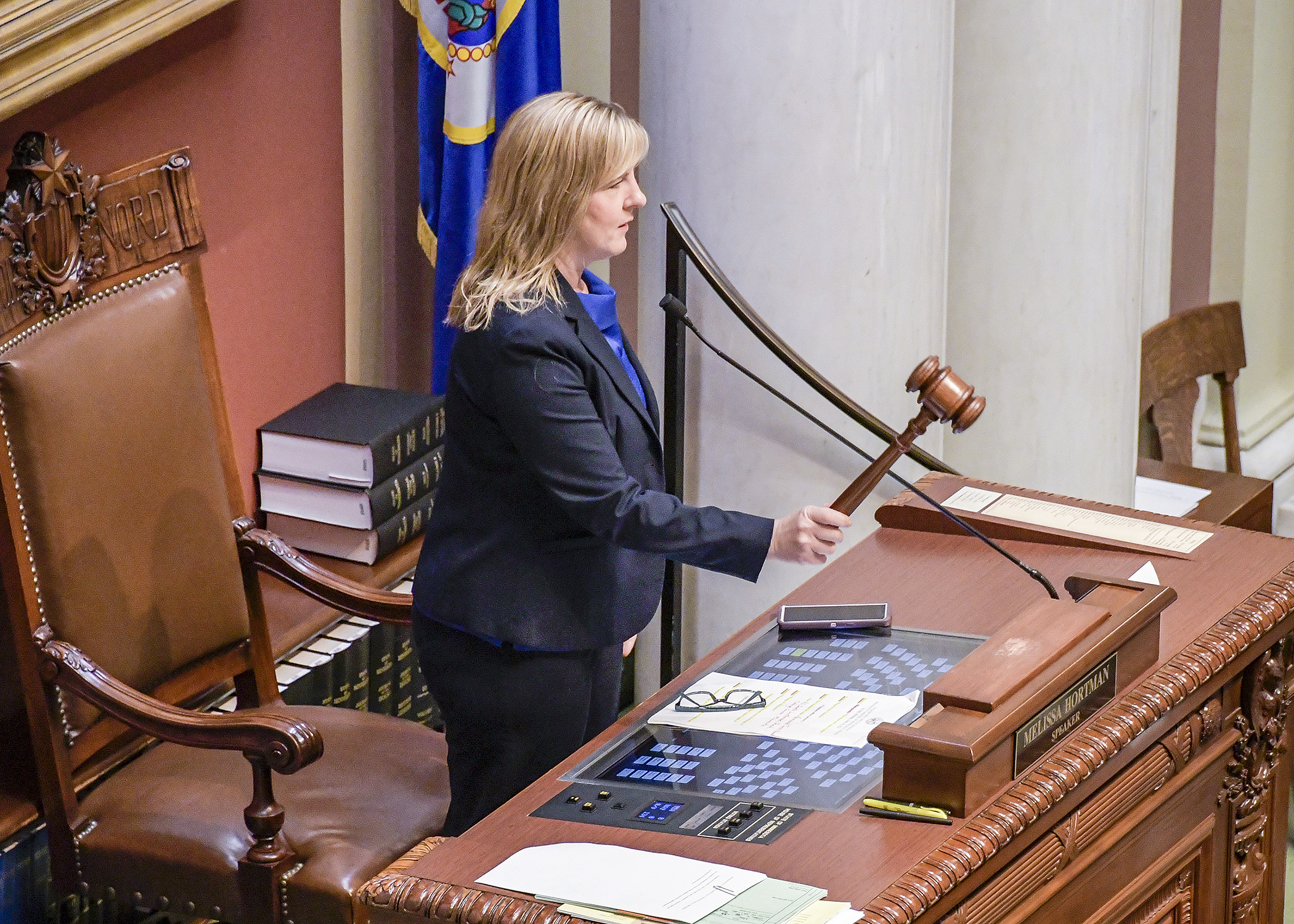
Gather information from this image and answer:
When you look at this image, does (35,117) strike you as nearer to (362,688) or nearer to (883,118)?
(362,688)

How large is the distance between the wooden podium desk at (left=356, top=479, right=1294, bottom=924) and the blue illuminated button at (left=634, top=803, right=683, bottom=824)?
3 centimetres

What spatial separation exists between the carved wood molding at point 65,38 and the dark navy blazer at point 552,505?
926 mm

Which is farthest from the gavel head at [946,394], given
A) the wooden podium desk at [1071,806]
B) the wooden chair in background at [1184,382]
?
the wooden chair in background at [1184,382]

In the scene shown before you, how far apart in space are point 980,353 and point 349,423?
4.70 feet

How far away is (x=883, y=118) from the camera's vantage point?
10.6 feet

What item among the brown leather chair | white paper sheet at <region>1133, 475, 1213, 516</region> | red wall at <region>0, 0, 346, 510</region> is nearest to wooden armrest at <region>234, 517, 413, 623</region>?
the brown leather chair

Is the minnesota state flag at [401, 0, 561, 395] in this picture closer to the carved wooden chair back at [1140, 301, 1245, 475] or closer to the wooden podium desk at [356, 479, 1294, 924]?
the wooden podium desk at [356, 479, 1294, 924]

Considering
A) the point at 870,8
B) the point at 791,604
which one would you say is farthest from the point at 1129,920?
the point at 870,8

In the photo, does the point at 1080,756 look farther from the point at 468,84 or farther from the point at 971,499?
the point at 468,84

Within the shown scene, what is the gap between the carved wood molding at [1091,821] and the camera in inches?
72.7

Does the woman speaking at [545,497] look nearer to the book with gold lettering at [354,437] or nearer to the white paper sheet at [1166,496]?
the book with gold lettering at [354,437]

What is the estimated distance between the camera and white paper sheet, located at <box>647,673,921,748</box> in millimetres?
2045

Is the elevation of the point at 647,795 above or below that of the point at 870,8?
below

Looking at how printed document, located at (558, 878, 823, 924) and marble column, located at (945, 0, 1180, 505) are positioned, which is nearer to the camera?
printed document, located at (558, 878, 823, 924)
